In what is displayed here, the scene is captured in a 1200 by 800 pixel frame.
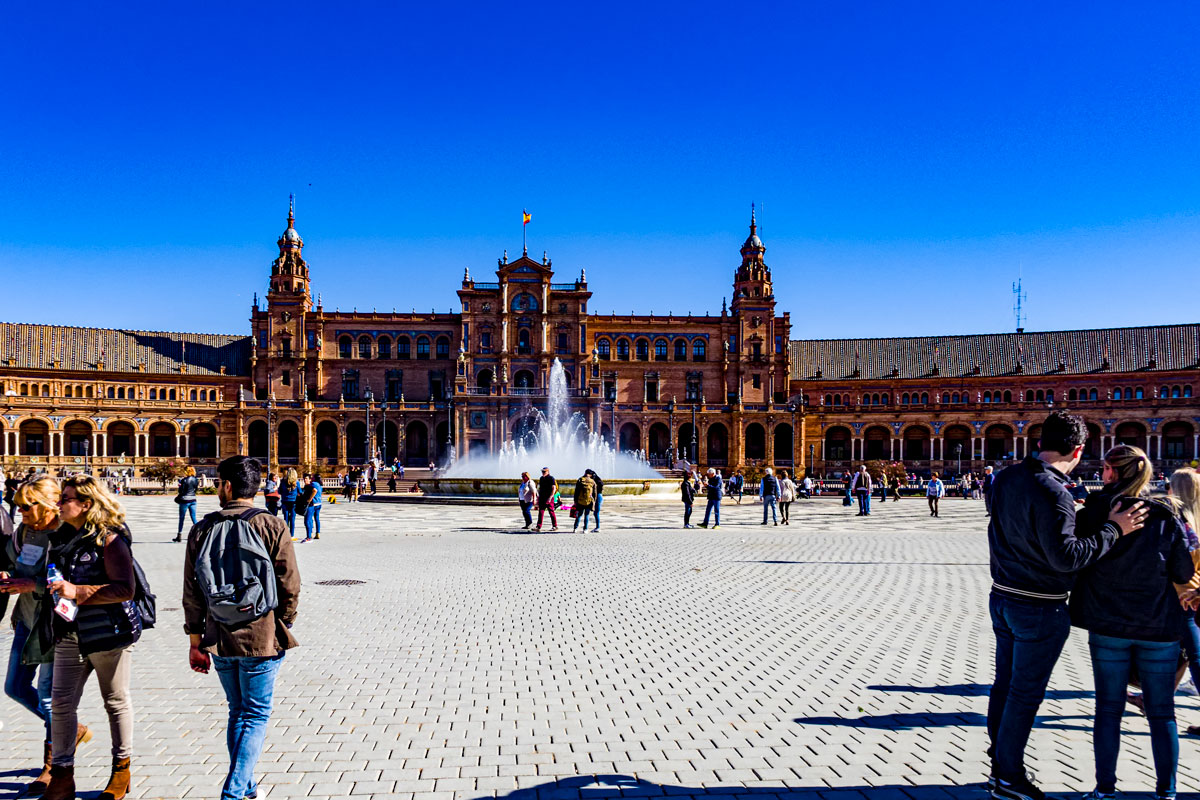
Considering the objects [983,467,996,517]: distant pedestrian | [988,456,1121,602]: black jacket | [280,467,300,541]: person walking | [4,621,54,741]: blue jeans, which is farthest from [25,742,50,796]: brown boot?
[280,467,300,541]: person walking

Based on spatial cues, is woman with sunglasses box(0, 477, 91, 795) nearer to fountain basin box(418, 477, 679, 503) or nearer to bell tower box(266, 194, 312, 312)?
fountain basin box(418, 477, 679, 503)

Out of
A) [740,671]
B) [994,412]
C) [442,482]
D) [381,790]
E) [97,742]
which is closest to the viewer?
[381,790]

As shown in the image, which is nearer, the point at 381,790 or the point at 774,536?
the point at 381,790

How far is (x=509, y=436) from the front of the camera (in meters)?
77.1

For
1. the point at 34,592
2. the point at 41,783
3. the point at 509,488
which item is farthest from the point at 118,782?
the point at 509,488

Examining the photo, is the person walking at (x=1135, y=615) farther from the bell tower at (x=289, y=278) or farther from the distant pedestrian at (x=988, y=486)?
the bell tower at (x=289, y=278)

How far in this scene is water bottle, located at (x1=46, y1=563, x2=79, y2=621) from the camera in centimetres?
538

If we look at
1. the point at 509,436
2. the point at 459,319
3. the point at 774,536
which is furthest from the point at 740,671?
the point at 459,319

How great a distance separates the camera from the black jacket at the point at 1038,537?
5.20 m

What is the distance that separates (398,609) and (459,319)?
240ft

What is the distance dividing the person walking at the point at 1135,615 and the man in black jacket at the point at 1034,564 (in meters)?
0.13

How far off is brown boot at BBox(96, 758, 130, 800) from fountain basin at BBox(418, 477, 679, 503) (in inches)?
1235

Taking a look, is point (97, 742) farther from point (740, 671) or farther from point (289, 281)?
point (289, 281)

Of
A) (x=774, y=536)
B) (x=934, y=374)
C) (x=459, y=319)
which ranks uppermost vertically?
(x=459, y=319)
